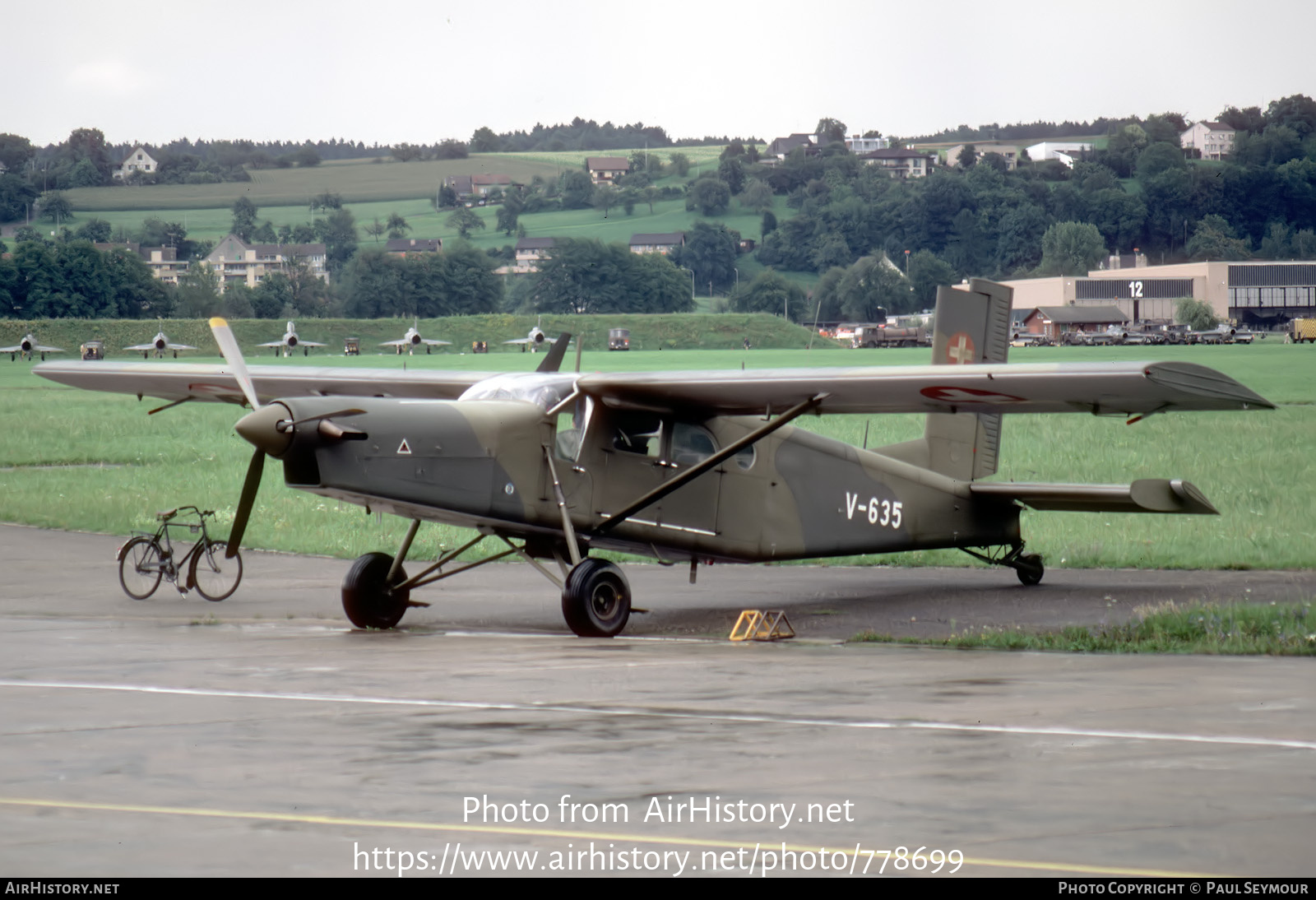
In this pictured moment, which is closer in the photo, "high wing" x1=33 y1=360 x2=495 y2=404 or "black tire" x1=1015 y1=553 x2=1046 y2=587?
"high wing" x1=33 y1=360 x2=495 y2=404

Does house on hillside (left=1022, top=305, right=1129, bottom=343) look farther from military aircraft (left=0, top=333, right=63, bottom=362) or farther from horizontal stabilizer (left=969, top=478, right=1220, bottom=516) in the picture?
horizontal stabilizer (left=969, top=478, right=1220, bottom=516)

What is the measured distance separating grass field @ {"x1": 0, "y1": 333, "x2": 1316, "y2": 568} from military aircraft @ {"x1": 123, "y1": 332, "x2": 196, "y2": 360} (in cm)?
6592

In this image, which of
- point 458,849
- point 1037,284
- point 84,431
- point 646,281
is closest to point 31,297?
point 646,281

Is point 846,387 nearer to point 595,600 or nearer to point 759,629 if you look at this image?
point 759,629

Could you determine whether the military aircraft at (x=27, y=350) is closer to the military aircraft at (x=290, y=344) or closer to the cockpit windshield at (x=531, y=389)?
the military aircraft at (x=290, y=344)

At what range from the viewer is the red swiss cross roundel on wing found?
18.2 meters

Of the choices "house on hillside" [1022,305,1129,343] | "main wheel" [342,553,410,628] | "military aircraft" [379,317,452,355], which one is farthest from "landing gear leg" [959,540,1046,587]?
"house on hillside" [1022,305,1129,343]

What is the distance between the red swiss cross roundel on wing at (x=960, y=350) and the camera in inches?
717

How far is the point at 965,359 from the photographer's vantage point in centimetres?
1831

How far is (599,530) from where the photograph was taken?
48.0 ft

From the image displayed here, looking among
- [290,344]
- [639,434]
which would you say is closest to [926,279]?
[290,344]

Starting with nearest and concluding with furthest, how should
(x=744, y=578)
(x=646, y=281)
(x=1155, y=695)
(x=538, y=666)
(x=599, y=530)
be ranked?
(x=1155, y=695) → (x=538, y=666) → (x=599, y=530) → (x=744, y=578) → (x=646, y=281)

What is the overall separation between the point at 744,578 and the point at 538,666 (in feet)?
27.1

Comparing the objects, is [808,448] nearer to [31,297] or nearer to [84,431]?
[84,431]
